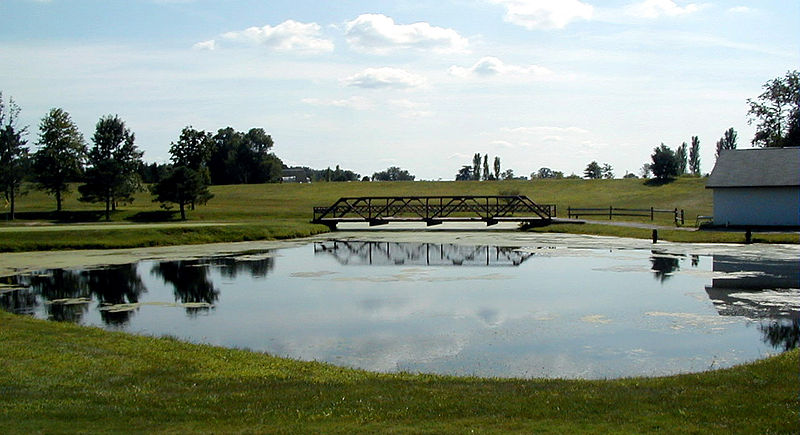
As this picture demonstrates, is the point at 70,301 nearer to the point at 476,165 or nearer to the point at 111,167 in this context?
the point at 111,167

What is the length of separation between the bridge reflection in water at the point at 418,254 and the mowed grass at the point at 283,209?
313 inches

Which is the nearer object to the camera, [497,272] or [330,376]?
[330,376]

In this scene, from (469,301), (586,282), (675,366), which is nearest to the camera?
(675,366)

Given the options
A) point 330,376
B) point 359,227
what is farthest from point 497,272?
point 359,227

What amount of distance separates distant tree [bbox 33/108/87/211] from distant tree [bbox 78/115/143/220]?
154 centimetres

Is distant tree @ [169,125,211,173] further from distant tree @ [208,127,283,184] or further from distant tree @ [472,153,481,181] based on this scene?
distant tree @ [472,153,481,181]

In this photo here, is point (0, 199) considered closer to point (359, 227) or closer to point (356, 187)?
point (359, 227)

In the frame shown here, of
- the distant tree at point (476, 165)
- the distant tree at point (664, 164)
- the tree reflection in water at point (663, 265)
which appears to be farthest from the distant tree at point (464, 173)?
the tree reflection in water at point (663, 265)

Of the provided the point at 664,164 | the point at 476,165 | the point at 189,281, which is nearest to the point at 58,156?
the point at 189,281

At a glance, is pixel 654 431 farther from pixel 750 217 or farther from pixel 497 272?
pixel 750 217

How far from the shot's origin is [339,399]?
904cm

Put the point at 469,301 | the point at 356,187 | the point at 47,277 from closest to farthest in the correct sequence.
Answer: the point at 469,301
the point at 47,277
the point at 356,187

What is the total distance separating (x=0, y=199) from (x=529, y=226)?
140ft

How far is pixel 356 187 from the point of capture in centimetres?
9850
